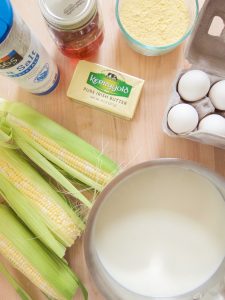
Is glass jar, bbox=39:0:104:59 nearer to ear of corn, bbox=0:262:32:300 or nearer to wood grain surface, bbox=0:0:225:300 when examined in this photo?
wood grain surface, bbox=0:0:225:300

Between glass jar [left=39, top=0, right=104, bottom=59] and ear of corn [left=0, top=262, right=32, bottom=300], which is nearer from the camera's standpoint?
glass jar [left=39, top=0, right=104, bottom=59]

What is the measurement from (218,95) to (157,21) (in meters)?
0.18

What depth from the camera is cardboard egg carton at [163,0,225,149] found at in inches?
25.5

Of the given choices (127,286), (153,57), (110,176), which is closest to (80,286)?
(127,286)

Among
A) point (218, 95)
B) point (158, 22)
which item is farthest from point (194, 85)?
point (158, 22)

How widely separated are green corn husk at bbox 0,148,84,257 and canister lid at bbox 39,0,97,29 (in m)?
0.24

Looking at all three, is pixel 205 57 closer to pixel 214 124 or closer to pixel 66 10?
pixel 214 124

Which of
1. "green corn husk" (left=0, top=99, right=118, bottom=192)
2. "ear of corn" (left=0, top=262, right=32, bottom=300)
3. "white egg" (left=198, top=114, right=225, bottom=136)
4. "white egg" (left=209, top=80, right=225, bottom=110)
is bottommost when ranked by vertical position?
"ear of corn" (left=0, top=262, right=32, bottom=300)

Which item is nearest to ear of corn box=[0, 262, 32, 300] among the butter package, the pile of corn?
the pile of corn

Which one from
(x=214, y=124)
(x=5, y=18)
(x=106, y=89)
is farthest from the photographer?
(x=106, y=89)

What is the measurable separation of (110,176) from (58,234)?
0.43 ft

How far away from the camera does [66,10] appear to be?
2.08 feet

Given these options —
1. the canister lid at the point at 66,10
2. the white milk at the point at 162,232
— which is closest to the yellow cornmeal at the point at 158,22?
the canister lid at the point at 66,10

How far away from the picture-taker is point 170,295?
739mm
